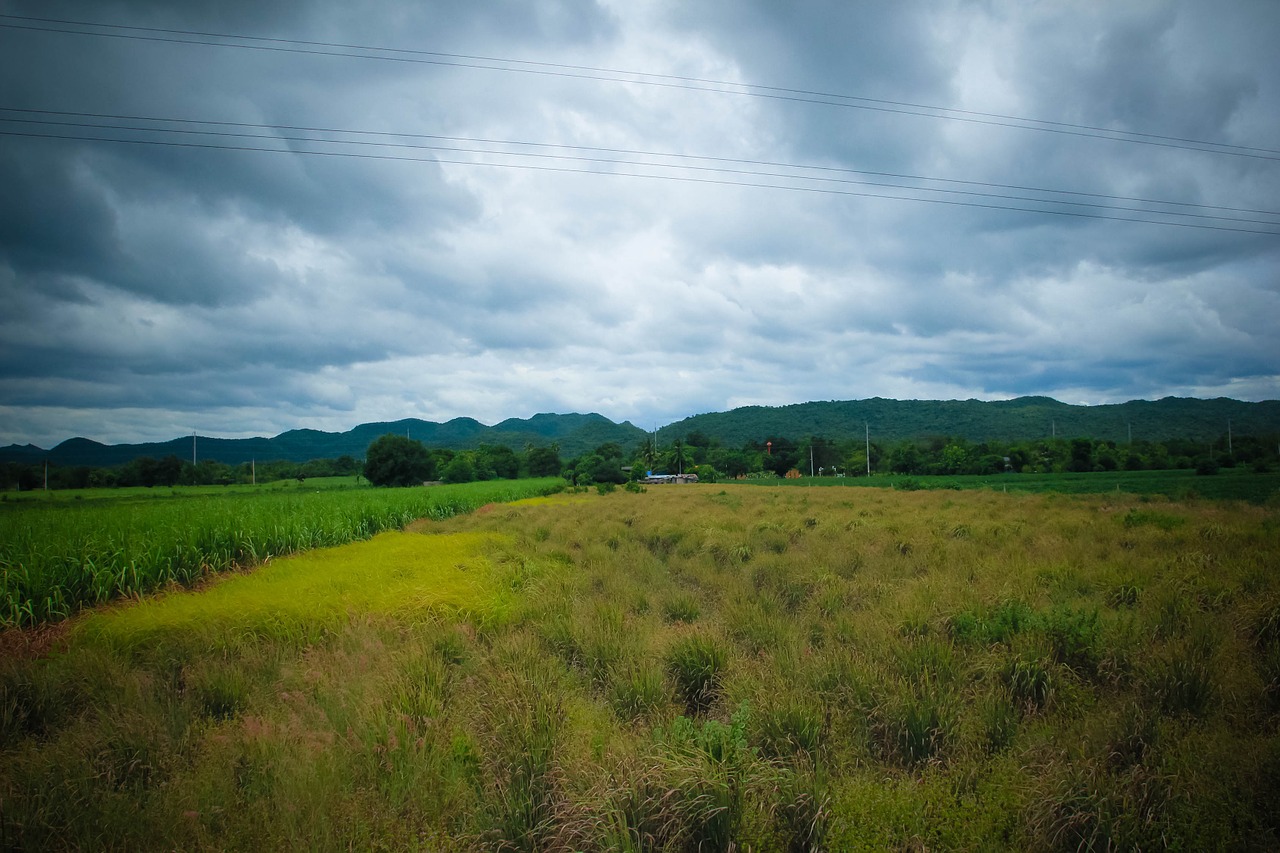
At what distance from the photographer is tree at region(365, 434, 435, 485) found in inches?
2259

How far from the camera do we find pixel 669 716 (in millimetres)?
4391

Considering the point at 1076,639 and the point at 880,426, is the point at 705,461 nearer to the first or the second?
the point at 880,426

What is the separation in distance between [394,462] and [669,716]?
6026cm

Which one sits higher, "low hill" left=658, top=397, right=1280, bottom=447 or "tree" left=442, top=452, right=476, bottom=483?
"low hill" left=658, top=397, right=1280, bottom=447

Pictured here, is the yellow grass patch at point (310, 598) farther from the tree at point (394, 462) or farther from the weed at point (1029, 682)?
the tree at point (394, 462)

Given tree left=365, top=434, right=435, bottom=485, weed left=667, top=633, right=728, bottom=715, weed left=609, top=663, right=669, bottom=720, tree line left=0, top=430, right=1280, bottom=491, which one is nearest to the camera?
weed left=609, top=663, right=669, bottom=720

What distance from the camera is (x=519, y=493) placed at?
42.8 metres

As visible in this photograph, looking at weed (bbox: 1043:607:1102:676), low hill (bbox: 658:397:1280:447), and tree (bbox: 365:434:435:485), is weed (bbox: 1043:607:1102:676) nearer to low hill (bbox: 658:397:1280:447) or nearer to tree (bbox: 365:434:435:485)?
low hill (bbox: 658:397:1280:447)

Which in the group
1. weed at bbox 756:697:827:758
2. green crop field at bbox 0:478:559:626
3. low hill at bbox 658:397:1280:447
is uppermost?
low hill at bbox 658:397:1280:447

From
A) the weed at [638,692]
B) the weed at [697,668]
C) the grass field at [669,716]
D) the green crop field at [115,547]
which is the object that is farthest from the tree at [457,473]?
the weed at [638,692]

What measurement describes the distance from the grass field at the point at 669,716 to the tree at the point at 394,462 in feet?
175

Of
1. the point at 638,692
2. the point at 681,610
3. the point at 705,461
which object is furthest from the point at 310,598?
the point at 705,461

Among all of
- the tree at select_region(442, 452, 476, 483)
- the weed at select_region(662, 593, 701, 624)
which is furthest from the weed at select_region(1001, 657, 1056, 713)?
the tree at select_region(442, 452, 476, 483)

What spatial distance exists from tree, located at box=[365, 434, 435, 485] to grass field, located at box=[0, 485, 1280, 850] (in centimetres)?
5342
